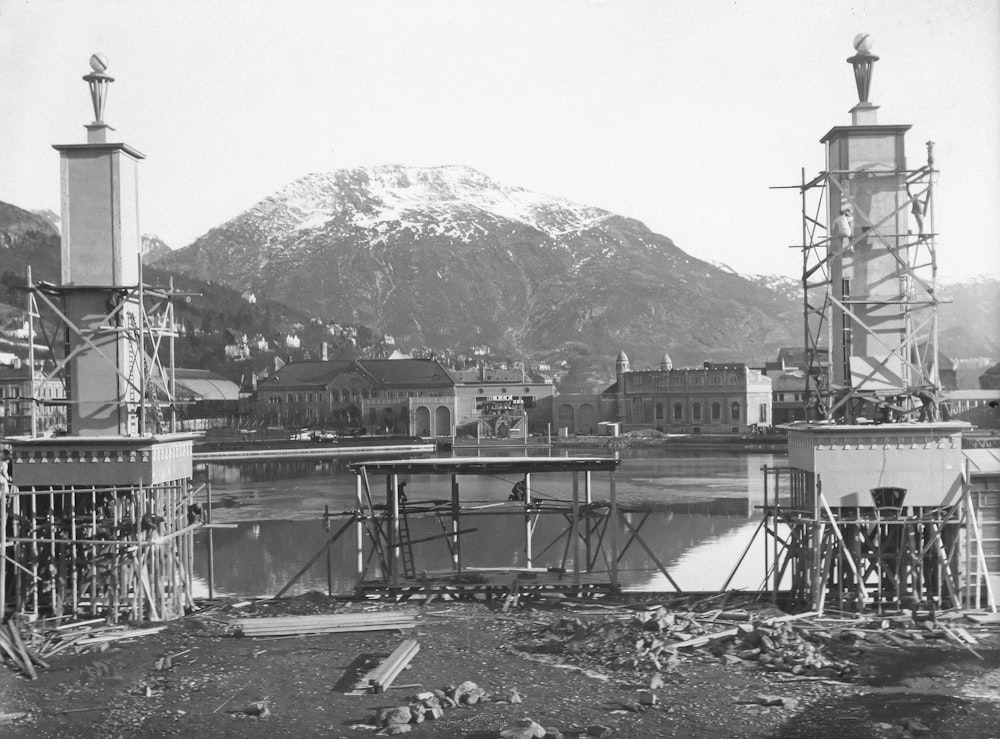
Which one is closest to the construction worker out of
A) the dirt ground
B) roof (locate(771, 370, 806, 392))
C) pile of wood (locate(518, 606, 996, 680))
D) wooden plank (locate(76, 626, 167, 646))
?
pile of wood (locate(518, 606, 996, 680))

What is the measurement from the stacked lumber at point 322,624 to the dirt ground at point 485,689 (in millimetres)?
220

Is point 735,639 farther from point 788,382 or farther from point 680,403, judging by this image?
point 788,382

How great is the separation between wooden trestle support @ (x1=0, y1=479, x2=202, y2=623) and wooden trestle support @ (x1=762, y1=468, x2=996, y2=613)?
10879 mm

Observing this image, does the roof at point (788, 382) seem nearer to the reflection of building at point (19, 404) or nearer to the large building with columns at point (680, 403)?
the large building with columns at point (680, 403)

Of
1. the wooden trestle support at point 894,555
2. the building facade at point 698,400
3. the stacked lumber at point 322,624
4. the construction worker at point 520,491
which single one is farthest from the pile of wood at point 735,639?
the building facade at point 698,400

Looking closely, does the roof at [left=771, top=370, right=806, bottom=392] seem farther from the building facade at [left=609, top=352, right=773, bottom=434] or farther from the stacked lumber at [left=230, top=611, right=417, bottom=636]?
the stacked lumber at [left=230, top=611, right=417, bottom=636]

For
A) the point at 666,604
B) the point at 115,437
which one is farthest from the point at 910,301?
the point at 115,437

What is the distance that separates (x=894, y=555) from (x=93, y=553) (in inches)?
546

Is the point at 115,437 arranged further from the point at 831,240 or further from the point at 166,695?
the point at 831,240

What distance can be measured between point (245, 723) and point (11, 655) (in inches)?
184

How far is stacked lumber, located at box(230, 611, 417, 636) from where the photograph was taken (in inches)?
641

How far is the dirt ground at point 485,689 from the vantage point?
12.0 metres

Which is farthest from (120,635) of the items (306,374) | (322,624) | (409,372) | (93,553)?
(306,374)

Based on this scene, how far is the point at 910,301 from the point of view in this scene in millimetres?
17578
